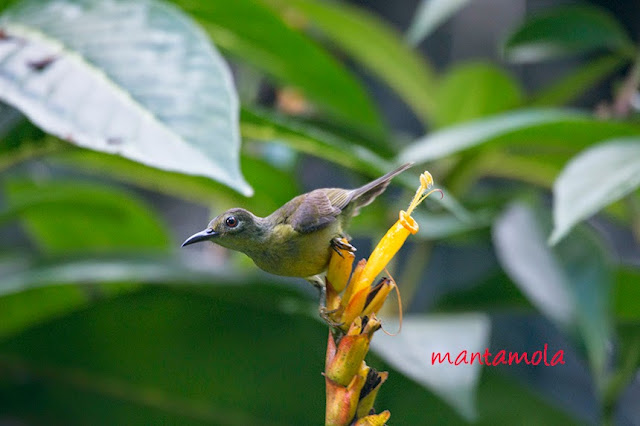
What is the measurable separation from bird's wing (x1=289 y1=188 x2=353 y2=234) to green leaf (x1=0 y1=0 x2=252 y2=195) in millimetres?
67

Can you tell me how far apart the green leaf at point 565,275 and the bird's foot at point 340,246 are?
0.41 m

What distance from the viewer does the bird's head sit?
361 mm

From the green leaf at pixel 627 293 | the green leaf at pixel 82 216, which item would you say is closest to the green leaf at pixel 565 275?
the green leaf at pixel 627 293

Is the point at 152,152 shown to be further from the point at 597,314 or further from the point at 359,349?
the point at 597,314

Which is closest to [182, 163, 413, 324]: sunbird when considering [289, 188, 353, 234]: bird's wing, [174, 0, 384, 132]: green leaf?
[289, 188, 353, 234]: bird's wing

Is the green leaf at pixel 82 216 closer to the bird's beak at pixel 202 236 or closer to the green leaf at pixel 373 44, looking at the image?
the green leaf at pixel 373 44

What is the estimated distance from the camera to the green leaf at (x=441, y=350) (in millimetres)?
594

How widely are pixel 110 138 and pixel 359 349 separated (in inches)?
12.3

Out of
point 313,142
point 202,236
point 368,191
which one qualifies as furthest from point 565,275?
point 202,236

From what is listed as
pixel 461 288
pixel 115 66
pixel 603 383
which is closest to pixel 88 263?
pixel 115 66

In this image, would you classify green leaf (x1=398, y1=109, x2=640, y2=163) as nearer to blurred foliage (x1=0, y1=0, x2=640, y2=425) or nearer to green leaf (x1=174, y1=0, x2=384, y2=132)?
blurred foliage (x1=0, y1=0, x2=640, y2=425)

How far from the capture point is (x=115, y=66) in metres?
0.64

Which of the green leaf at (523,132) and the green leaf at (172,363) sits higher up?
the green leaf at (523,132)

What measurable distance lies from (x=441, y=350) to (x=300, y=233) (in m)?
0.33
